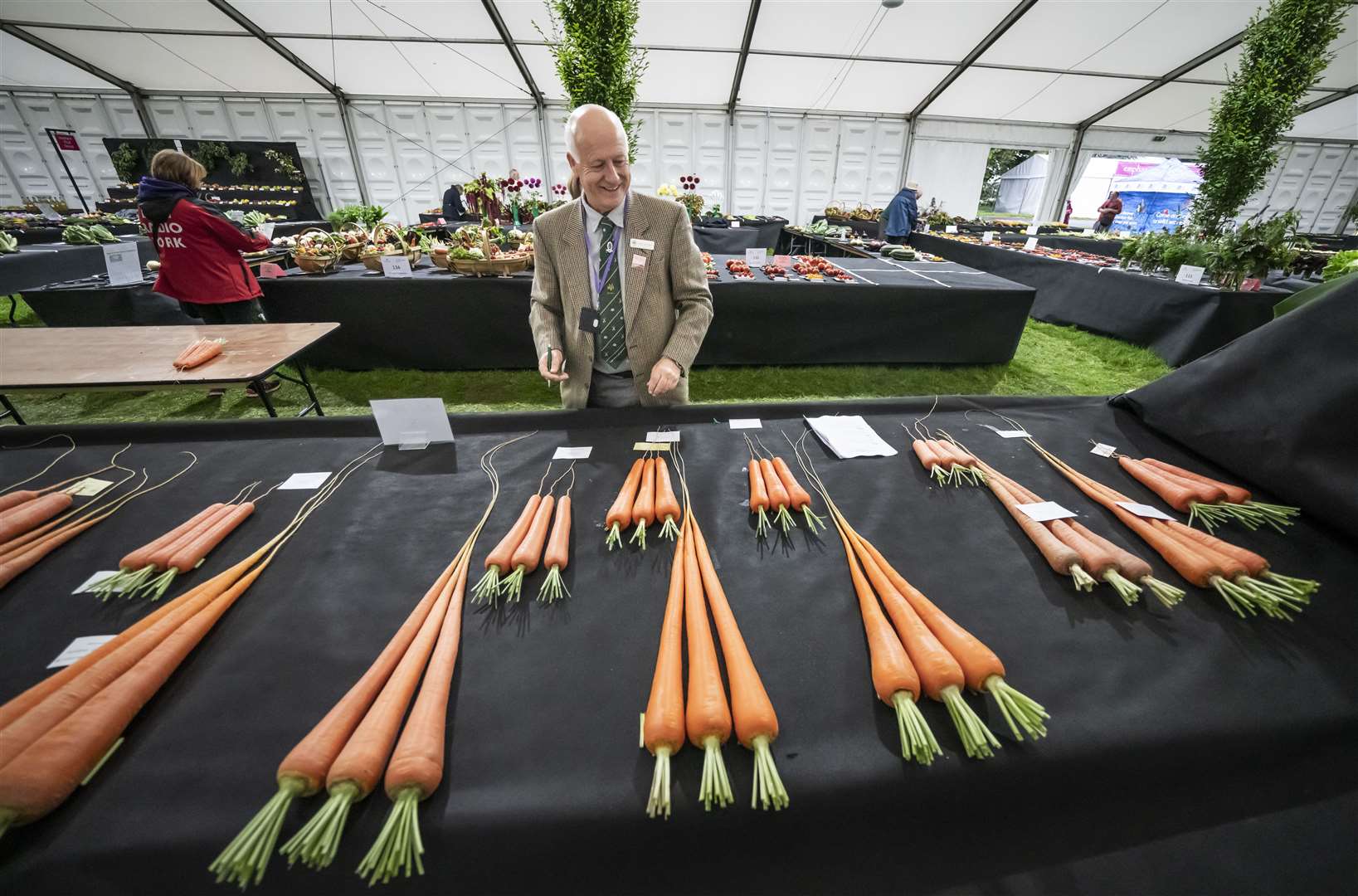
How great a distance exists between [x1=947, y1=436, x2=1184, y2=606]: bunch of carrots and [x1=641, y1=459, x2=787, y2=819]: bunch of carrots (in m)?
0.72

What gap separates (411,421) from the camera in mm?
1463

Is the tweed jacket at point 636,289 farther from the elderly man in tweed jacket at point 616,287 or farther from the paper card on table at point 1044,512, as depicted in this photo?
the paper card on table at point 1044,512

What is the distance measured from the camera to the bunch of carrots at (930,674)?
677 millimetres

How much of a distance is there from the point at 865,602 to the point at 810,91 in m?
13.5

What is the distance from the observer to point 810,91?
1085 centimetres

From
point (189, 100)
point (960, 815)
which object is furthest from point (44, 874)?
point (189, 100)

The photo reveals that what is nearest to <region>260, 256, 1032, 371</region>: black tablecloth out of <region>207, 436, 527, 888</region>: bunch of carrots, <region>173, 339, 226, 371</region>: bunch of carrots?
<region>173, 339, 226, 371</region>: bunch of carrots

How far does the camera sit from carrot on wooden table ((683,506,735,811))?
2.02ft

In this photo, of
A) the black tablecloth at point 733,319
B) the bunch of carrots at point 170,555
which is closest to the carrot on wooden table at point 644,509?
the bunch of carrots at point 170,555

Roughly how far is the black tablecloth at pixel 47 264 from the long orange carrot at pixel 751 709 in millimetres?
7132

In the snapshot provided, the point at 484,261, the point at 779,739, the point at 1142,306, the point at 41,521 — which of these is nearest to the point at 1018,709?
the point at 779,739

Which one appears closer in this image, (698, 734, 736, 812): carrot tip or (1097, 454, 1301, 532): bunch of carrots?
(698, 734, 736, 812): carrot tip

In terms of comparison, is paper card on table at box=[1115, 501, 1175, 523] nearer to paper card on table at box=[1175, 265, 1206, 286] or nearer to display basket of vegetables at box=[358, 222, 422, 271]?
display basket of vegetables at box=[358, 222, 422, 271]

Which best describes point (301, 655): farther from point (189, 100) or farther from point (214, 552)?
point (189, 100)
